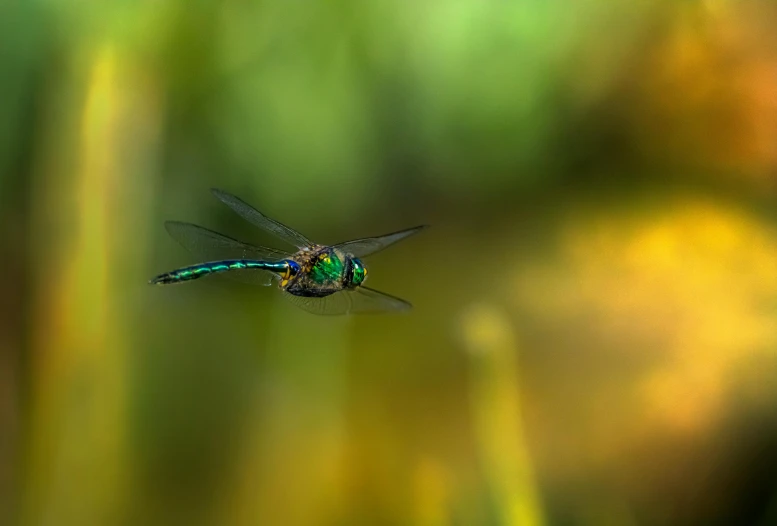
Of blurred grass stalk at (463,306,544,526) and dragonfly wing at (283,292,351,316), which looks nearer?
dragonfly wing at (283,292,351,316)

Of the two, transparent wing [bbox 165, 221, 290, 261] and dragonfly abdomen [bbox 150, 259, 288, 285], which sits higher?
transparent wing [bbox 165, 221, 290, 261]

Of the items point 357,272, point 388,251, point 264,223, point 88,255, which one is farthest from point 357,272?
point 88,255

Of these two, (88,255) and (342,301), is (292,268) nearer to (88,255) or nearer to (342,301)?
(342,301)

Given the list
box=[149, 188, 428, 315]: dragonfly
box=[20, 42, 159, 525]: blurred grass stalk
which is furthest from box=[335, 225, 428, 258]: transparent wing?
box=[20, 42, 159, 525]: blurred grass stalk

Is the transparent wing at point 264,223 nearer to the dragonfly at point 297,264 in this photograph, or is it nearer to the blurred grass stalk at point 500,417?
the dragonfly at point 297,264

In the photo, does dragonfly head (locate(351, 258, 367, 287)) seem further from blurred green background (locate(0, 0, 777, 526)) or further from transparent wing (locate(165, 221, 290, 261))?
blurred green background (locate(0, 0, 777, 526))

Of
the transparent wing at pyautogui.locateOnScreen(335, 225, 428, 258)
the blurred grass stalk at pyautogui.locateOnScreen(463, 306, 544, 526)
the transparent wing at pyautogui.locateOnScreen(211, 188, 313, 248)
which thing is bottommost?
the blurred grass stalk at pyautogui.locateOnScreen(463, 306, 544, 526)
